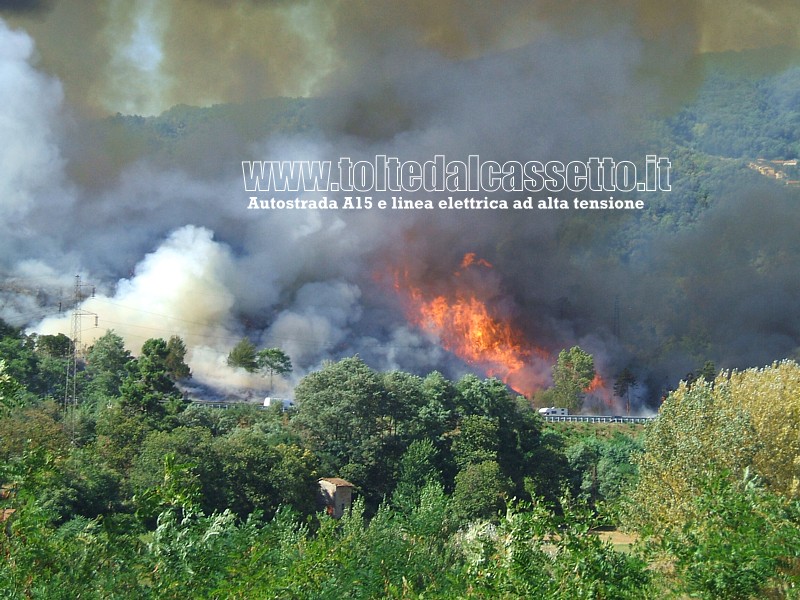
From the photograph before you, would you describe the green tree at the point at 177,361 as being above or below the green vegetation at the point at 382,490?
above

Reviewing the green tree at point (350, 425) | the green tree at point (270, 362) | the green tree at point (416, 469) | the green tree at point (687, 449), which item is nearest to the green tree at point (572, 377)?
the green tree at point (270, 362)

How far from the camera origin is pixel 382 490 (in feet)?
174

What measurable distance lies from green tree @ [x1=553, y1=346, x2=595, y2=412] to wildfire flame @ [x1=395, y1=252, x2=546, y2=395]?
12.5 feet

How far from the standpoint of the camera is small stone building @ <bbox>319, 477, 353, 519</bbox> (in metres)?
49.3

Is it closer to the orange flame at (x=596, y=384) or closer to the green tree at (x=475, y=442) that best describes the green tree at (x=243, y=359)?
the green tree at (x=475, y=442)

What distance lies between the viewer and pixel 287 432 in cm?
5453

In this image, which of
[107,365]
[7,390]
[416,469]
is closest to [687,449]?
[7,390]

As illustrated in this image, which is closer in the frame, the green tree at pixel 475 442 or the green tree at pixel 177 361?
the green tree at pixel 475 442

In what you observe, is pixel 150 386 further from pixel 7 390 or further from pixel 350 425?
pixel 7 390

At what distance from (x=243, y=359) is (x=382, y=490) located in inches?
1264

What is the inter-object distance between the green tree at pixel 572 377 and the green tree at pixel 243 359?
88.8ft

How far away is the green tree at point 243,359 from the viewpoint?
82125 mm

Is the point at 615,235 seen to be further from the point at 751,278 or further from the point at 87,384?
the point at 87,384

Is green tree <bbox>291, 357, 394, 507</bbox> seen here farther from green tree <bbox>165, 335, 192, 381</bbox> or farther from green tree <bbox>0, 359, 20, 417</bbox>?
green tree <bbox>0, 359, 20, 417</bbox>
